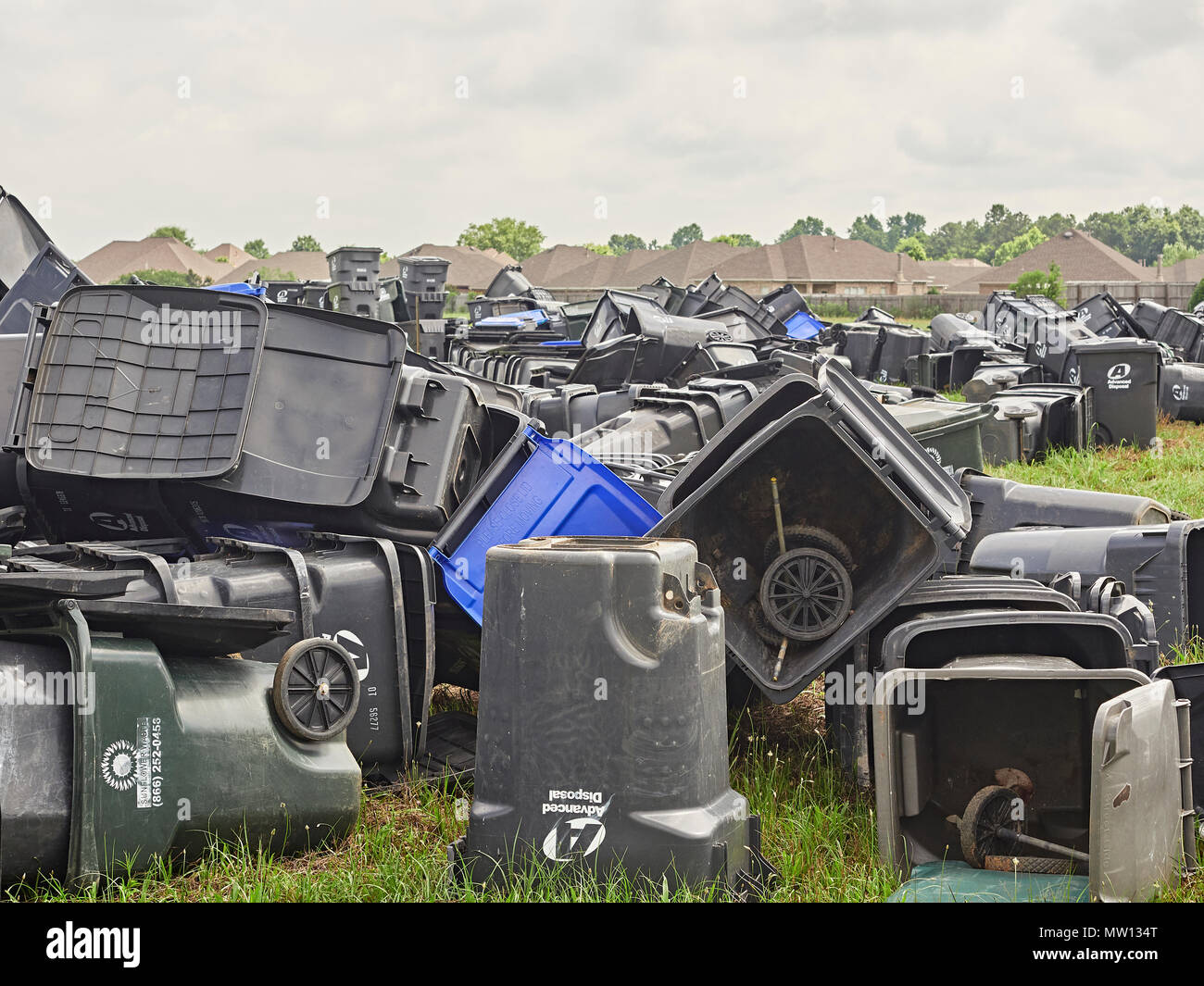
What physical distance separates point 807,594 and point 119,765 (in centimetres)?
210

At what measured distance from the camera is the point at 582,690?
2.69 metres

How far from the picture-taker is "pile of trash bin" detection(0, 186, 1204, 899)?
8.78 feet

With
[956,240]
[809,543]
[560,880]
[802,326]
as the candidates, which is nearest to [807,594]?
[809,543]

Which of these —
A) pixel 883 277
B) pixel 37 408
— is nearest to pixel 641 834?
pixel 37 408

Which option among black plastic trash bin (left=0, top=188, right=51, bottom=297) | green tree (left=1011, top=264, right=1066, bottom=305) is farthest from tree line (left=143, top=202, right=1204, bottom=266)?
black plastic trash bin (left=0, top=188, right=51, bottom=297)

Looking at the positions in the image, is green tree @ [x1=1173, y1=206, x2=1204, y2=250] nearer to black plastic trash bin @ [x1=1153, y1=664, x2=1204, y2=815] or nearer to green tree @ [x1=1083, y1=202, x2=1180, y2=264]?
green tree @ [x1=1083, y1=202, x2=1180, y2=264]

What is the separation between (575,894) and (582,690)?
0.46 meters

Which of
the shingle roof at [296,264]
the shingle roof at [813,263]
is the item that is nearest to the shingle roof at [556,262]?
the shingle roof at [813,263]

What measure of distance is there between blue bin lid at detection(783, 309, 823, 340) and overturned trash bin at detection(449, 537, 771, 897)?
42.6ft

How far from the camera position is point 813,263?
2478 inches

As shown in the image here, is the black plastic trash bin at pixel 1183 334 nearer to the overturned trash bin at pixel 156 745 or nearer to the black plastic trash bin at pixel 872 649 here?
the black plastic trash bin at pixel 872 649

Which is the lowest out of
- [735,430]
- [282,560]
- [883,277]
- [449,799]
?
[449,799]
